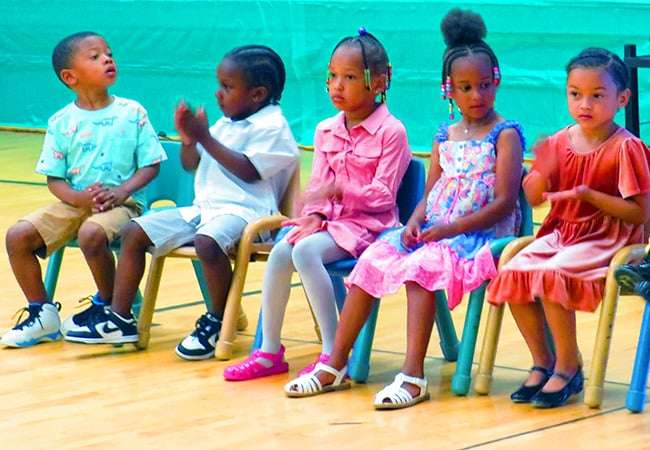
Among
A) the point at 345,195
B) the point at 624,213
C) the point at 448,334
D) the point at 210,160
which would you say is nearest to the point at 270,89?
the point at 210,160

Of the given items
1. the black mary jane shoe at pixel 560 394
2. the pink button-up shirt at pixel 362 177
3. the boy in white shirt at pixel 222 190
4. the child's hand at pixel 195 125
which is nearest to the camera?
the black mary jane shoe at pixel 560 394

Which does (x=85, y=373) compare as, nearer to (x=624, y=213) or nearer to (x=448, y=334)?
(x=448, y=334)

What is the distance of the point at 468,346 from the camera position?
459cm

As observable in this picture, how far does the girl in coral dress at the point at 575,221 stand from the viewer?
14.2ft

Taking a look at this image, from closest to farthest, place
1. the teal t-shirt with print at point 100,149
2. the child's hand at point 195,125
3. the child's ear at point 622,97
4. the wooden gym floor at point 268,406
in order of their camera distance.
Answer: the wooden gym floor at point 268,406
the child's ear at point 622,97
the child's hand at point 195,125
the teal t-shirt with print at point 100,149

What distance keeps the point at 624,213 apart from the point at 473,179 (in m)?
0.54

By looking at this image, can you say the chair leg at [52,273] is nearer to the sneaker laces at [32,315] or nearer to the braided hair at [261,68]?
the sneaker laces at [32,315]

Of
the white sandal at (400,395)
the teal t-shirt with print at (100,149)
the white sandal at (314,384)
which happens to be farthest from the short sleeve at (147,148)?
the white sandal at (400,395)

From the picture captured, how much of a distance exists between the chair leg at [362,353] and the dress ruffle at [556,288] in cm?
56

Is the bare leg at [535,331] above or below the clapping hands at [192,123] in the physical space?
below

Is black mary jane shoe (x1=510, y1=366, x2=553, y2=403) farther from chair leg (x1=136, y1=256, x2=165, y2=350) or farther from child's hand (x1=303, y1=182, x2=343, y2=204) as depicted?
chair leg (x1=136, y1=256, x2=165, y2=350)

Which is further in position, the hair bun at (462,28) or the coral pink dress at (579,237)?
the hair bun at (462,28)

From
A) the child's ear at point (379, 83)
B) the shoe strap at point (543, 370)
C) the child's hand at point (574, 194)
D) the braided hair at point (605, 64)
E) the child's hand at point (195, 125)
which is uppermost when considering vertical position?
the braided hair at point (605, 64)

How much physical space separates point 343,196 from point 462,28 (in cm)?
67
